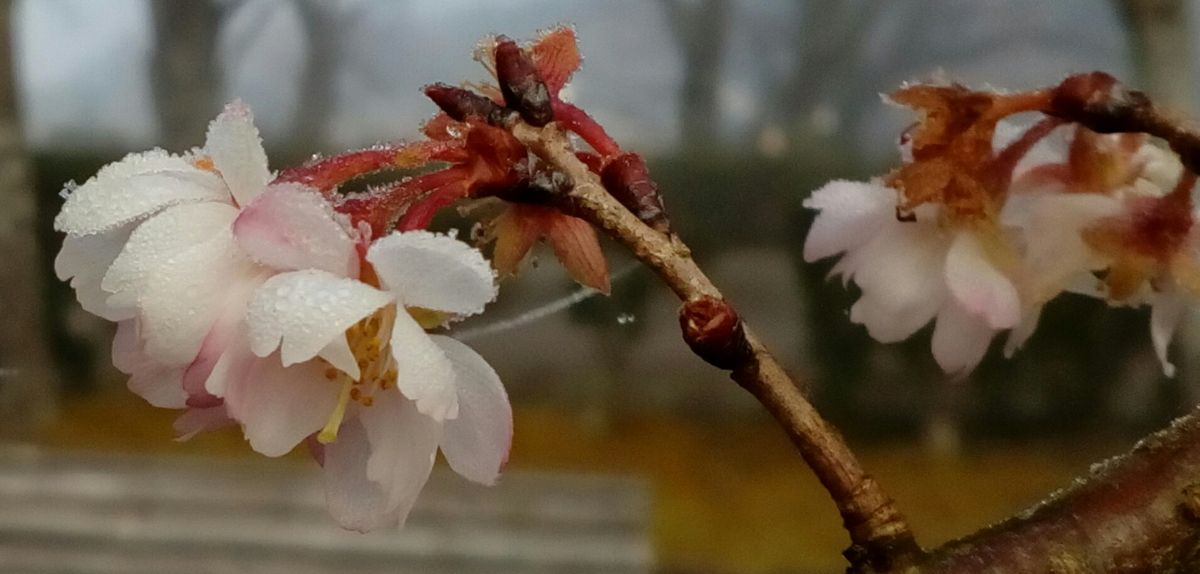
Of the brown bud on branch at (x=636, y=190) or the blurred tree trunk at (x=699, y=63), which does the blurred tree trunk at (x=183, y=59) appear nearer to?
the blurred tree trunk at (x=699, y=63)

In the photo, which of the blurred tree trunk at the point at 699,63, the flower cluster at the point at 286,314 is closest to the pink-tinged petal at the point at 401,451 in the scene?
the flower cluster at the point at 286,314

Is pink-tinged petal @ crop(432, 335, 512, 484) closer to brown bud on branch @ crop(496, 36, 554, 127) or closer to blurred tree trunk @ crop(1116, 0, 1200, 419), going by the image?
brown bud on branch @ crop(496, 36, 554, 127)

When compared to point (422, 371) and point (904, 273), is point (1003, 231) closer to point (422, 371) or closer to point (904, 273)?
point (904, 273)

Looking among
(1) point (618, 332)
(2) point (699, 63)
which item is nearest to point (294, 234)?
(1) point (618, 332)

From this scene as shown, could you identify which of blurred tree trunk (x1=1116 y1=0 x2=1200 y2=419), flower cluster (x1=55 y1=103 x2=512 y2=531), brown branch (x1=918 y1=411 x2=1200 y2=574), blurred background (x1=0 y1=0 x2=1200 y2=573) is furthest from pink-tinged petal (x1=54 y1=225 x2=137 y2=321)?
blurred tree trunk (x1=1116 y1=0 x2=1200 y2=419)

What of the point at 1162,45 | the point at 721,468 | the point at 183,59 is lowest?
the point at 721,468

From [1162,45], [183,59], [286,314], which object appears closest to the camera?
[286,314]
